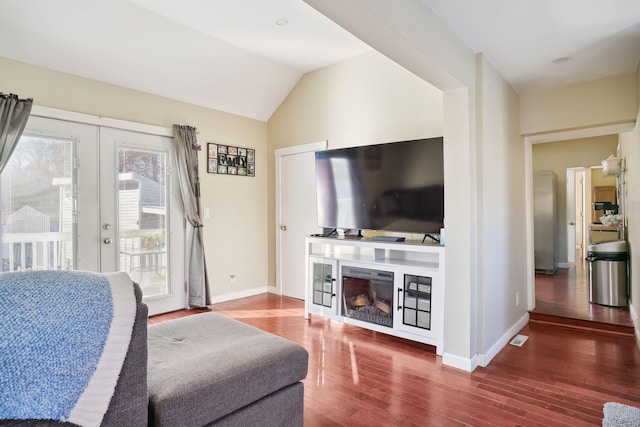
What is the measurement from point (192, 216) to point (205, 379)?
3046 millimetres

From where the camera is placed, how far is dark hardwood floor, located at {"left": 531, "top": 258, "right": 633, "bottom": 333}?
373 cm

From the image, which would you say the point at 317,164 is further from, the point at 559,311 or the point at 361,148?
the point at 559,311

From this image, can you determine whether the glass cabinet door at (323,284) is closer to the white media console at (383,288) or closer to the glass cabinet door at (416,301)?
the white media console at (383,288)

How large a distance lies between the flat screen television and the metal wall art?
49.3 inches

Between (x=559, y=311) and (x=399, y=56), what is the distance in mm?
3699

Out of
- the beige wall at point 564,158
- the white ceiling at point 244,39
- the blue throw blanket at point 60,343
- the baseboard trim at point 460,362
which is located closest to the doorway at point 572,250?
the beige wall at point 564,158

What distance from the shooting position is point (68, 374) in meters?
0.93

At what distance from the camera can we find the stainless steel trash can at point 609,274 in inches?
168

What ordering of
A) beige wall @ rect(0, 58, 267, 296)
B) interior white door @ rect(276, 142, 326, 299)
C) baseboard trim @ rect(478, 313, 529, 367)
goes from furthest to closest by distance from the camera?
1. interior white door @ rect(276, 142, 326, 299)
2. beige wall @ rect(0, 58, 267, 296)
3. baseboard trim @ rect(478, 313, 529, 367)

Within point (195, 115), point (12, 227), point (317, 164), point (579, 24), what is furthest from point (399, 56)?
point (12, 227)

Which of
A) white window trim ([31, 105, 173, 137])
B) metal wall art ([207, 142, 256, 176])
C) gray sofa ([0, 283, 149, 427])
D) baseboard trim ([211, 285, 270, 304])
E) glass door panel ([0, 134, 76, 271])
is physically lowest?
baseboard trim ([211, 285, 270, 304])

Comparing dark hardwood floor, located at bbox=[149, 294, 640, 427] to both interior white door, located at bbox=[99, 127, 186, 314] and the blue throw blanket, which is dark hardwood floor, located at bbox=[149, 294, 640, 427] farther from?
interior white door, located at bbox=[99, 127, 186, 314]

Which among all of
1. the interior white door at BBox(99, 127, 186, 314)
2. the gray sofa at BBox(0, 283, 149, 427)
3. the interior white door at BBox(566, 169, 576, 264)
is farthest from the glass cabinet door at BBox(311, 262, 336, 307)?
the interior white door at BBox(566, 169, 576, 264)

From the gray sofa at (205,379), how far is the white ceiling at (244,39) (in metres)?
2.14
